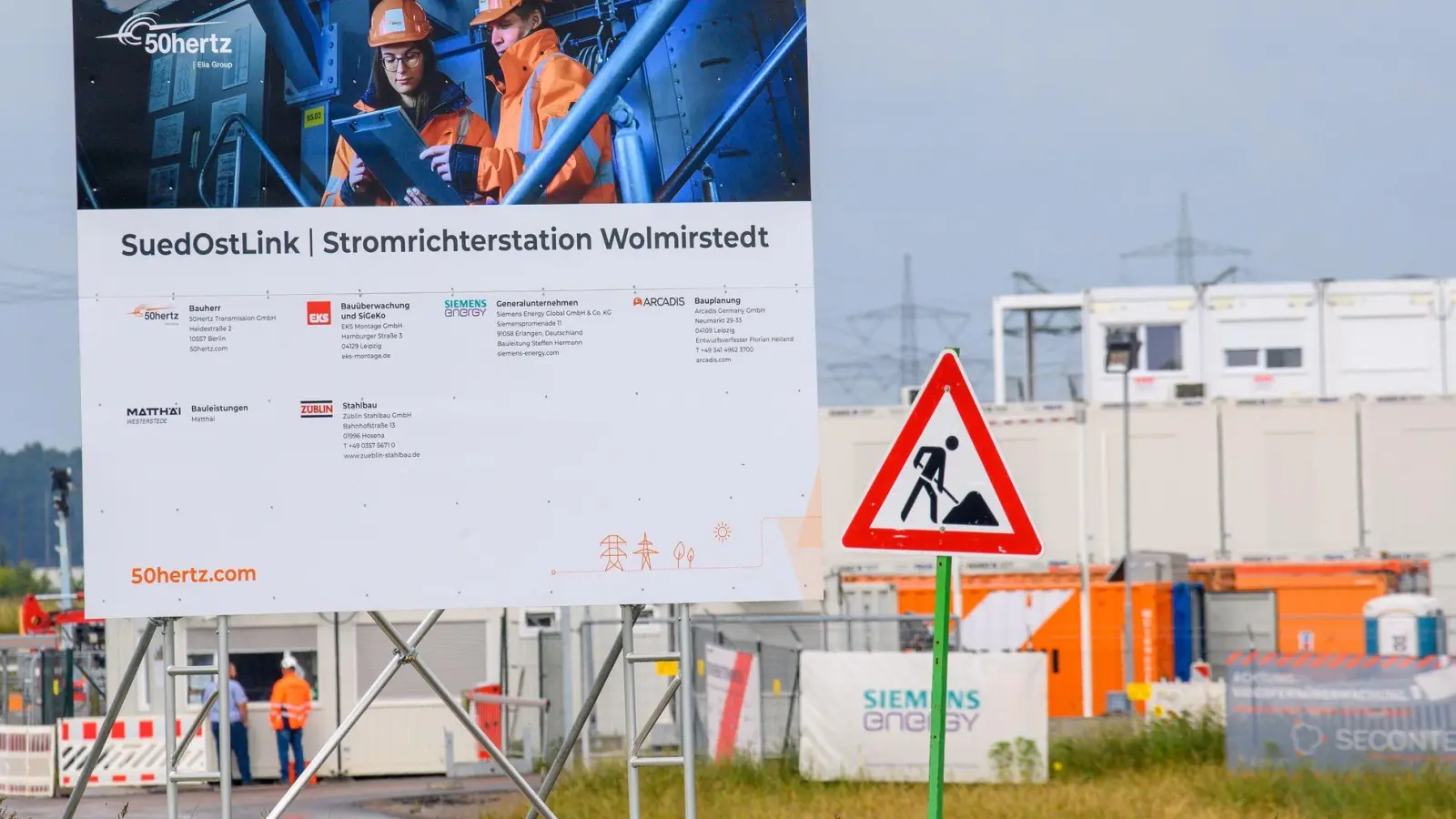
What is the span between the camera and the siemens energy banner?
7496 millimetres

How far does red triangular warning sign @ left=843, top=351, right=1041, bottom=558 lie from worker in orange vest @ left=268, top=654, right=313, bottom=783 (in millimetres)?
17132

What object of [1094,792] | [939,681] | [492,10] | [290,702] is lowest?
[290,702]

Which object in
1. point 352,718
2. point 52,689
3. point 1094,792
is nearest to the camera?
point 352,718

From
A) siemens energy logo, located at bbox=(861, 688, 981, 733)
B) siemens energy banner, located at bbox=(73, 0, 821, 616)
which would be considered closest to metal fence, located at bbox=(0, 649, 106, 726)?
siemens energy logo, located at bbox=(861, 688, 981, 733)

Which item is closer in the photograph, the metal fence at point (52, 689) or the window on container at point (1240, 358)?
the metal fence at point (52, 689)

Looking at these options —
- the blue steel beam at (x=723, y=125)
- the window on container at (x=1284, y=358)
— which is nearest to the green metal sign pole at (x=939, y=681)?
the blue steel beam at (x=723, y=125)

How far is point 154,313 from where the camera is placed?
24.5 feet

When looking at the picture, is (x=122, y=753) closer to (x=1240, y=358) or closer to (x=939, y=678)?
(x=939, y=678)

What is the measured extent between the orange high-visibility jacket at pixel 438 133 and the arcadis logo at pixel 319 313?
415 millimetres

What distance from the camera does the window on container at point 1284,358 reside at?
39.5 m

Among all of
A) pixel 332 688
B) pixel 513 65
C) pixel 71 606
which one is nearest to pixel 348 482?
pixel 513 65

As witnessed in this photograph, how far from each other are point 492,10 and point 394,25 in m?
0.41

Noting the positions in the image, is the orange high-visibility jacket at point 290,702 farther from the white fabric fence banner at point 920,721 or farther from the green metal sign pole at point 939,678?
the green metal sign pole at point 939,678

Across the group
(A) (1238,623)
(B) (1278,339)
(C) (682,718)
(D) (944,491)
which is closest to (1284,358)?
(B) (1278,339)
